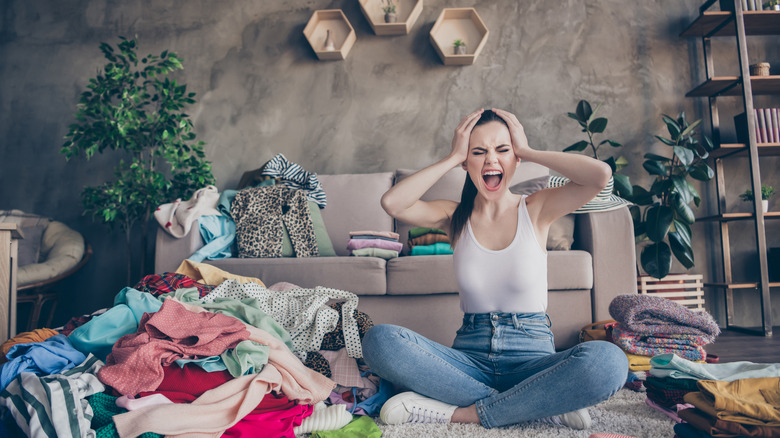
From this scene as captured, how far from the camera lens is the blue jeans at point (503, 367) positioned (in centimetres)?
117

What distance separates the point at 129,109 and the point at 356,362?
7.73 feet

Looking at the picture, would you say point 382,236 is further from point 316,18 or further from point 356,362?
point 316,18

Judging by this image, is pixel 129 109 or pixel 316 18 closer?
pixel 129 109

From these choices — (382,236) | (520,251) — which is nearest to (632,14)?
(382,236)

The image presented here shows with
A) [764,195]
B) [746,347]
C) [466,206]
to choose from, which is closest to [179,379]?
[466,206]

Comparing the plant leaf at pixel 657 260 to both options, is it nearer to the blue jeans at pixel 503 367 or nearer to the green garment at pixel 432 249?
the green garment at pixel 432 249

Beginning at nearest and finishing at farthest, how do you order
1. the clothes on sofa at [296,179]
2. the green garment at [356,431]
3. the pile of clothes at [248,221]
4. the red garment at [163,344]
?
the red garment at [163,344]
the green garment at [356,431]
the pile of clothes at [248,221]
the clothes on sofa at [296,179]

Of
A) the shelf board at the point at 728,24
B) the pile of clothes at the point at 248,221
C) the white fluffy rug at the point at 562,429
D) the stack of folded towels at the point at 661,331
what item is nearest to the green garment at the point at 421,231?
the pile of clothes at the point at 248,221

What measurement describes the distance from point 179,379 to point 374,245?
1.38m

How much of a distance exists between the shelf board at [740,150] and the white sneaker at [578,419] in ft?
8.43

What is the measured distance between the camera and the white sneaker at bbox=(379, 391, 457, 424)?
1308mm

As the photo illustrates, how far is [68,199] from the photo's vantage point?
3.70 metres

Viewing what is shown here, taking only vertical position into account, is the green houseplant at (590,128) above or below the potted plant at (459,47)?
below

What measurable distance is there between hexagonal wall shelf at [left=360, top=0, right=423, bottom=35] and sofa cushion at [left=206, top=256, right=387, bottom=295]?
1.88m
